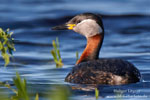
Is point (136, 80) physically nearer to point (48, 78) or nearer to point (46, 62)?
point (48, 78)

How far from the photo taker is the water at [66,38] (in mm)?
11156

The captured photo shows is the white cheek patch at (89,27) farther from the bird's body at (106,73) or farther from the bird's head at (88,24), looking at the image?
the bird's body at (106,73)

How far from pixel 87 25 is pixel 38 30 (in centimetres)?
808

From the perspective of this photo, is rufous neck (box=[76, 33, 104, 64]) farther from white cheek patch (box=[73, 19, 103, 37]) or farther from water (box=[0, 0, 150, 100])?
water (box=[0, 0, 150, 100])

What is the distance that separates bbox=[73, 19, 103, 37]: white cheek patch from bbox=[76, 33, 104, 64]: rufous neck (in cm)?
10

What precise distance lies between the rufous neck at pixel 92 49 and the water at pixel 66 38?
25.2 inches

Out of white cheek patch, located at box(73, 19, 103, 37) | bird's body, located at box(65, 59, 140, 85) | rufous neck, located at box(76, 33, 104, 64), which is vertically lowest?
bird's body, located at box(65, 59, 140, 85)

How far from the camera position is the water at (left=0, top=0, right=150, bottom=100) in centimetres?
A: 1116

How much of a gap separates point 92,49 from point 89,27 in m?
0.51

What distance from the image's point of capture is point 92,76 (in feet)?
33.2

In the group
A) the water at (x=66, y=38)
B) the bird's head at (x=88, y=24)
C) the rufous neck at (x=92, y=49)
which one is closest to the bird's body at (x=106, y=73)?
the water at (x=66, y=38)

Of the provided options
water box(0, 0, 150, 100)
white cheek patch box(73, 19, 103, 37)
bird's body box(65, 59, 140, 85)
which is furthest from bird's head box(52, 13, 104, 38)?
bird's body box(65, 59, 140, 85)

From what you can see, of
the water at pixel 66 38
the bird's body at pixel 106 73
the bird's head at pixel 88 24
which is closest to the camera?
the bird's body at pixel 106 73

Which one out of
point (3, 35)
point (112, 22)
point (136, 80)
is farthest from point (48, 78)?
point (112, 22)
